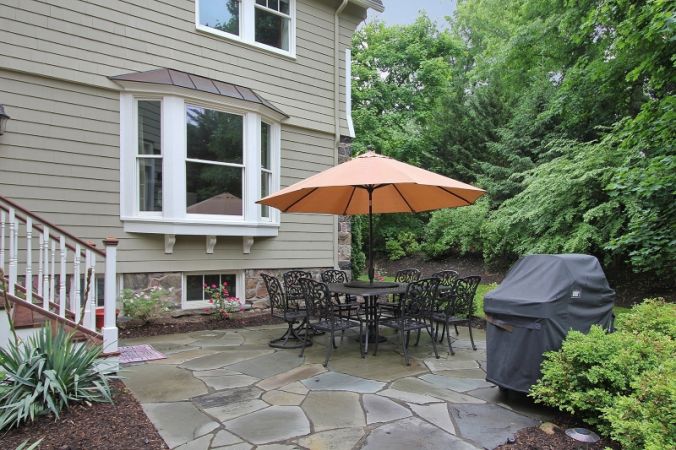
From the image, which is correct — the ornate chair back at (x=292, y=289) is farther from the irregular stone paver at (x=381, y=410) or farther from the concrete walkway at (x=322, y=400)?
the irregular stone paver at (x=381, y=410)

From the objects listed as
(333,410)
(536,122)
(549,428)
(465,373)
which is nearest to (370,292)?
(465,373)

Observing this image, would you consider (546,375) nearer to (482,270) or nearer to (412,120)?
(482,270)

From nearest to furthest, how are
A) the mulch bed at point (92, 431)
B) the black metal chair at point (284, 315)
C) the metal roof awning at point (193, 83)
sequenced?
the mulch bed at point (92, 431) < the black metal chair at point (284, 315) < the metal roof awning at point (193, 83)

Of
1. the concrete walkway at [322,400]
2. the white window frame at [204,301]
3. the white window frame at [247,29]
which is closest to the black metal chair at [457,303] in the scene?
the concrete walkway at [322,400]

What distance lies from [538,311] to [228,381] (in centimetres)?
272

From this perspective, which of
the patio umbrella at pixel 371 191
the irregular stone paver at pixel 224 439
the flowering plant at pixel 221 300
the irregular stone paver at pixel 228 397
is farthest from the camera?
the flowering plant at pixel 221 300

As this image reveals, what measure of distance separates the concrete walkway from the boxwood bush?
0.36 metres

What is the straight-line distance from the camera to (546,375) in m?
2.88

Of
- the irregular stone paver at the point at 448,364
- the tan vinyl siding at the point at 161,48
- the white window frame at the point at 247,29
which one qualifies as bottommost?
the irregular stone paver at the point at 448,364

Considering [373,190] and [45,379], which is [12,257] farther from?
[373,190]

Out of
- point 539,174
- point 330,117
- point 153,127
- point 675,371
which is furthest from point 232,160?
point 539,174

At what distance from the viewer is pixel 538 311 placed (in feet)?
9.98

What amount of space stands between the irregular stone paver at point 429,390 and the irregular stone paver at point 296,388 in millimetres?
784

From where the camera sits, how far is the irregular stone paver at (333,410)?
288 cm
